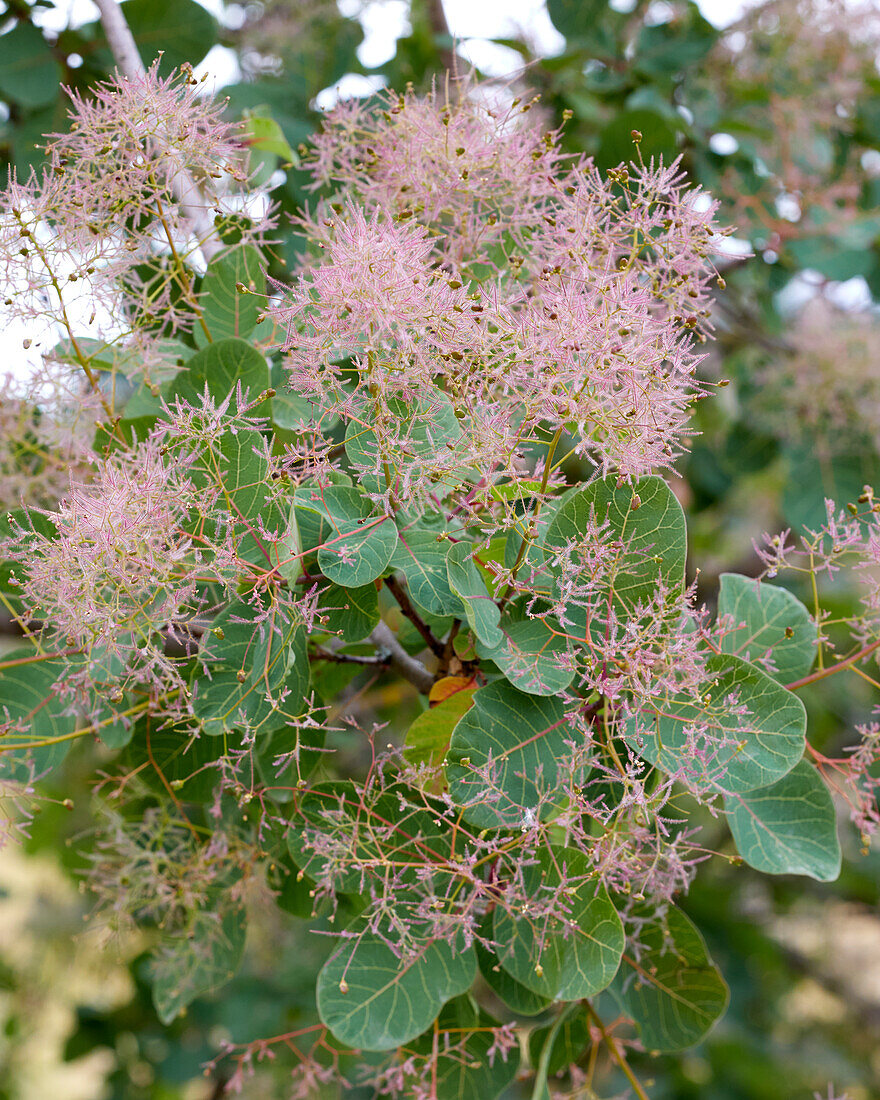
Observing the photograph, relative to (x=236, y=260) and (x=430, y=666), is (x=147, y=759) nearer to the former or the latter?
(x=430, y=666)

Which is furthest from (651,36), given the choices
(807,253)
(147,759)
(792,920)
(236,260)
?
(792,920)

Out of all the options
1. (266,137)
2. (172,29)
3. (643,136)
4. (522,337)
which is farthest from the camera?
(643,136)

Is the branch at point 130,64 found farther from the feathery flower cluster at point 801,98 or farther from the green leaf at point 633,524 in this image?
the feathery flower cluster at point 801,98

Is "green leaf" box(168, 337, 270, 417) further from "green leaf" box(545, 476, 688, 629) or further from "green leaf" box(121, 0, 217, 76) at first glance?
"green leaf" box(121, 0, 217, 76)

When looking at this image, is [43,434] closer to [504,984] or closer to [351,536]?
[351,536]

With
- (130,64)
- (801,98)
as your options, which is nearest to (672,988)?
(130,64)

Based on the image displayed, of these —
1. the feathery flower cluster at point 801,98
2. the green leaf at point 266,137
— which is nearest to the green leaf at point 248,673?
the green leaf at point 266,137
